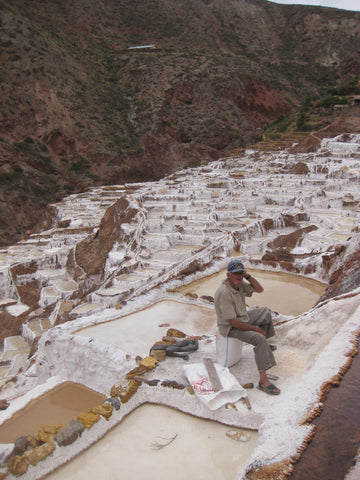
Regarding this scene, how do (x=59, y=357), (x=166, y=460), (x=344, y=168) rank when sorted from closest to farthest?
(x=166, y=460), (x=59, y=357), (x=344, y=168)

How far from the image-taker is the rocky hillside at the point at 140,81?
30547 millimetres

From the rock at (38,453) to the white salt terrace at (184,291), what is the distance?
6cm

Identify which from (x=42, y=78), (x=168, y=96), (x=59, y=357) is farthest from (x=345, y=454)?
(x=168, y=96)

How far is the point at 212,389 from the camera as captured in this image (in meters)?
3.50

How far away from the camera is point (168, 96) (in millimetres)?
40562

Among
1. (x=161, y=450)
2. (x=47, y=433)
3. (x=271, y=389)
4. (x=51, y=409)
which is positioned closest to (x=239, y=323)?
(x=271, y=389)

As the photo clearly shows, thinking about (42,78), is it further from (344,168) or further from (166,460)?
(166,460)

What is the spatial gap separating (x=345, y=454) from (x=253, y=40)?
2436 inches

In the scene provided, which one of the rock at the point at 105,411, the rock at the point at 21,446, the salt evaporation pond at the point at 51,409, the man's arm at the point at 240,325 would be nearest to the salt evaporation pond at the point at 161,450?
the rock at the point at 105,411

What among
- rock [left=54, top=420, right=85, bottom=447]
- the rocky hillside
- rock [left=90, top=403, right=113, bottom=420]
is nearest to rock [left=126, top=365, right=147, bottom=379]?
rock [left=90, top=403, right=113, bottom=420]

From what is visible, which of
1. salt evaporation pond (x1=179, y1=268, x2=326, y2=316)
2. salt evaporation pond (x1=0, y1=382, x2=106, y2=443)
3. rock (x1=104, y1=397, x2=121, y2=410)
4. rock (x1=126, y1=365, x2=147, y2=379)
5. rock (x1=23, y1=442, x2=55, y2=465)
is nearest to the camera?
rock (x1=23, y1=442, x2=55, y2=465)

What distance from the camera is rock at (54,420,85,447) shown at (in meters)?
3.17

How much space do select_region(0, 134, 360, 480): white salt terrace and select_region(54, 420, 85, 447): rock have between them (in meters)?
0.06

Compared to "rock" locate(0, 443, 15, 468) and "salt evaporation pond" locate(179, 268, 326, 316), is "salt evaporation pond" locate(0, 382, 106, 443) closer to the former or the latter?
"rock" locate(0, 443, 15, 468)
